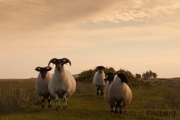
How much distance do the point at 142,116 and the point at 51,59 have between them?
6.20 meters

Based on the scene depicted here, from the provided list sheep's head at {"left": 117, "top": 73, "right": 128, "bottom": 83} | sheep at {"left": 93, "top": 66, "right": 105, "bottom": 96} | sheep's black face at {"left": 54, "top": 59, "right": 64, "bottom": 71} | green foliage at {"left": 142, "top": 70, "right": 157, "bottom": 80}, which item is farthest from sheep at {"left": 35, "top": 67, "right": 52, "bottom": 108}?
green foliage at {"left": 142, "top": 70, "right": 157, "bottom": 80}

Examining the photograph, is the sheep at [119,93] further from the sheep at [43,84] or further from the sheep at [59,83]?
the sheep at [43,84]

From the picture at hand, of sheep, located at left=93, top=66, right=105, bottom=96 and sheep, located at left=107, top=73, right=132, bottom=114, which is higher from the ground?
sheep, located at left=93, top=66, right=105, bottom=96

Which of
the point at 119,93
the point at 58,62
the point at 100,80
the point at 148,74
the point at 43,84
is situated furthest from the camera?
the point at 148,74

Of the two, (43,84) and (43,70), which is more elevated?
(43,70)

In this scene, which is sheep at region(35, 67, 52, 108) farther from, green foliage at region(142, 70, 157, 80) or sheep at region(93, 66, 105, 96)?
green foliage at region(142, 70, 157, 80)

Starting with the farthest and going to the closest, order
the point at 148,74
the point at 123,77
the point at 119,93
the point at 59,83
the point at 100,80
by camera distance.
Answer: the point at 148,74
the point at 100,80
the point at 59,83
the point at 123,77
the point at 119,93

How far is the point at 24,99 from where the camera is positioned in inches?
722

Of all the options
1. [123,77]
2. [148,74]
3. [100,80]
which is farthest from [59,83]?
[148,74]

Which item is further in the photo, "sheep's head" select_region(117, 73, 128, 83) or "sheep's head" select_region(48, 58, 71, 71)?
"sheep's head" select_region(48, 58, 71, 71)

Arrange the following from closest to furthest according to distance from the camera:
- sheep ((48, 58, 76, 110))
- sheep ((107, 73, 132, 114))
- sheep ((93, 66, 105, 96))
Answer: sheep ((107, 73, 132, 114)) < sheep ((48, 58, 76, 110)) < sheep ((93, 66, 105, 96))

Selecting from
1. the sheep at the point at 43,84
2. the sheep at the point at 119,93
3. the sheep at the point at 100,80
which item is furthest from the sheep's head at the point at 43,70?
the sheep at the point at 100,80

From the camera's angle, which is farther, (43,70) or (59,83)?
(43,70)

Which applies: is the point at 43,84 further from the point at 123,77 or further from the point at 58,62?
the point at 123,77
